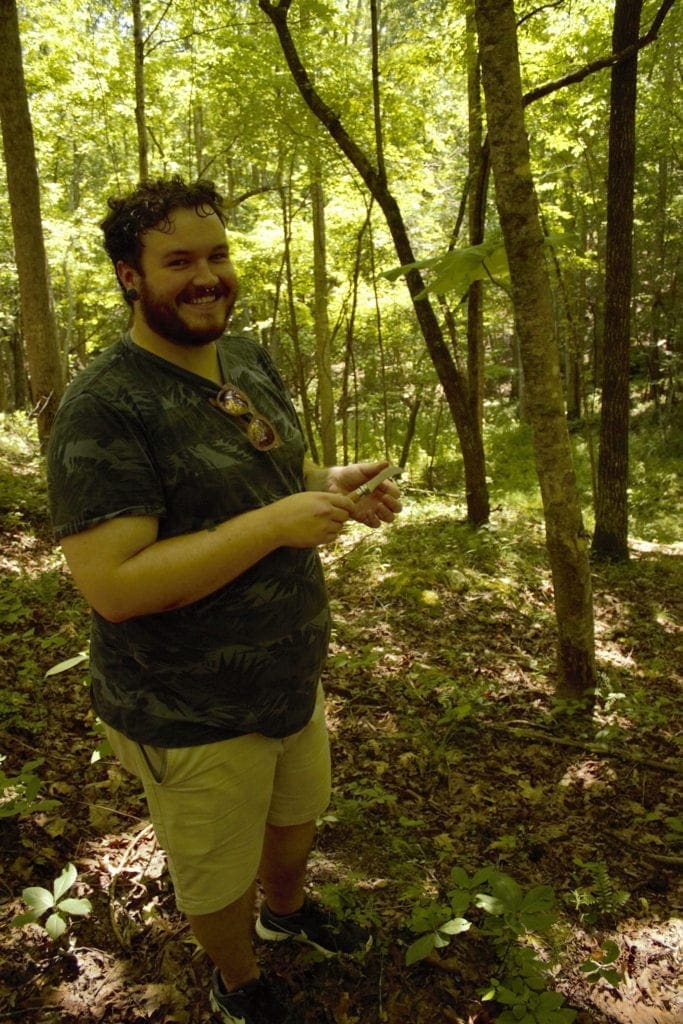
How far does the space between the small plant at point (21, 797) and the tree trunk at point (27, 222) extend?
4979 mm

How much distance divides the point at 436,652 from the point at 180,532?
3.34 metres

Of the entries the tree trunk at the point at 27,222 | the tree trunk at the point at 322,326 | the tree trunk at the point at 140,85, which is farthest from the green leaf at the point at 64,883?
the tree trunk at the point at 322,326

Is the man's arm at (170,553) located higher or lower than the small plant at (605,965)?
higher

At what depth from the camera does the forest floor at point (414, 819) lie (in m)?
2.14

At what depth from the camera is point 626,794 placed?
10.5 feet

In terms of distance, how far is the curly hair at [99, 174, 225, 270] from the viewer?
5.16 feet

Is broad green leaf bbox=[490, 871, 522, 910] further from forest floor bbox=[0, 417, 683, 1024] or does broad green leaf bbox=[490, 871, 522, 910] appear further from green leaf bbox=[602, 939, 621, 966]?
green leaf bbox=[602, 939, 621, 966]

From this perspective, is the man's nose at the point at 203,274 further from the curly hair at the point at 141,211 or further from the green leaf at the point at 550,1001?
the green leaf at the point at 550,1001

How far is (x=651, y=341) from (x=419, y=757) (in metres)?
17.7

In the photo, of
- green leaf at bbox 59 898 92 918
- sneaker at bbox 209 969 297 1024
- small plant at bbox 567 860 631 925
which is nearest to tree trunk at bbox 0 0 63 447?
green leaf at bbox 59 898 92 918

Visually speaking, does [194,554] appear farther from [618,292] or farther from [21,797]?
[618,292]

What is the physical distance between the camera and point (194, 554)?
1.43 metres

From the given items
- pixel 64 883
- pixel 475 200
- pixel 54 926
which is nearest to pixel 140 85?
pixel 475 200

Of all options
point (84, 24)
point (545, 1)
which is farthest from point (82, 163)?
point (545, 1)
